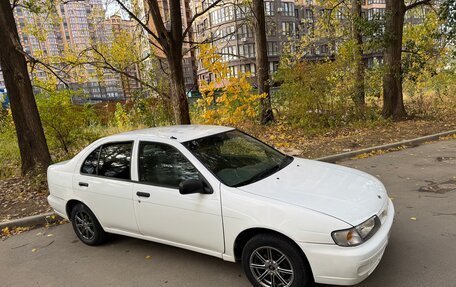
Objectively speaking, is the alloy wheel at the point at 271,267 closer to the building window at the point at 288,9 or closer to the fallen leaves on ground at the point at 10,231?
the fallen leaves on ground at the point at 10,231

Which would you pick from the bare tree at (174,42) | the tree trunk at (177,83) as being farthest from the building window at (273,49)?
the tree trunk at (177,83)

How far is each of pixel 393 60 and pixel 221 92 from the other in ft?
19.8

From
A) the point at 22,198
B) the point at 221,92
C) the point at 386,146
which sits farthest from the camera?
the point at 221,92

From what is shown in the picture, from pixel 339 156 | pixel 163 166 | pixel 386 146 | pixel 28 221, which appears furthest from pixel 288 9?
pixel 163 166

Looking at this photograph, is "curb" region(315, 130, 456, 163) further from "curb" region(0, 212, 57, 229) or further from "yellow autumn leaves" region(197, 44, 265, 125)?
"curb" region(0, 212, 57, 229)

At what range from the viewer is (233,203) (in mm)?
3143

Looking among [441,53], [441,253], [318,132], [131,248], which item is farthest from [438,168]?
[441,53]

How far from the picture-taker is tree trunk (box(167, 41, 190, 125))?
7.61m

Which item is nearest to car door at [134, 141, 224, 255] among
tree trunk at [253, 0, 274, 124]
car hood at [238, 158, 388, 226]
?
car hood at [238, 158, 388, 226]

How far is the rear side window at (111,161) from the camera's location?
4.07 meters

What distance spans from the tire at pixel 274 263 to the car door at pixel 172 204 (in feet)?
1.15

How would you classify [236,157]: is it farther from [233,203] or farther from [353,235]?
[353,235]

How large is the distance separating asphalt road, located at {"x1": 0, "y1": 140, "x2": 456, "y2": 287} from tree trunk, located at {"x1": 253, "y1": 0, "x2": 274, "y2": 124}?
23.7 feet

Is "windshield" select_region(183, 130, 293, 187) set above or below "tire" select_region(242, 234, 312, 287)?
above
